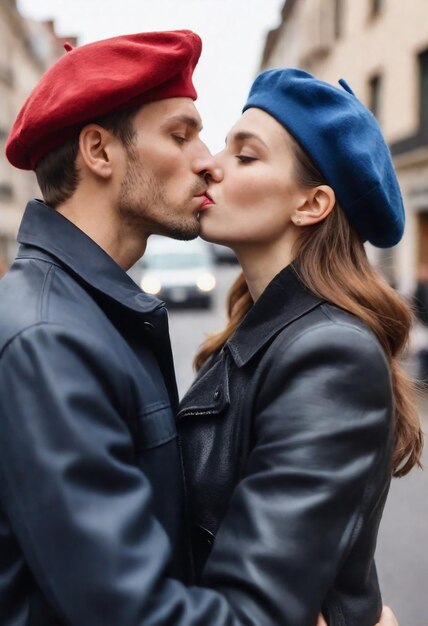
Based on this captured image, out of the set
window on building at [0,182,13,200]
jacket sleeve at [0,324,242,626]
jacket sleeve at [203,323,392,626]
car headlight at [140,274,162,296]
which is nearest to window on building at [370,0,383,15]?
car headlight at [140,274,162,296]

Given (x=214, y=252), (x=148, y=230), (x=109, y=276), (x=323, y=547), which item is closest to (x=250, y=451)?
(x=323, y=547)

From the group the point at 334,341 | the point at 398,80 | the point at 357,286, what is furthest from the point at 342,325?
the point at 398,80

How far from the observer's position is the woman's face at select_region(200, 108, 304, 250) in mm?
1950

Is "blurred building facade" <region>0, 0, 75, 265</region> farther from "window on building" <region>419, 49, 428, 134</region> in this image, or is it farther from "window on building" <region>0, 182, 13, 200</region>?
"window on building" <region>419, 49, 428, 134</region>

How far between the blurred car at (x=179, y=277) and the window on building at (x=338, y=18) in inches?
379

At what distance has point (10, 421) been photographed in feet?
4.33

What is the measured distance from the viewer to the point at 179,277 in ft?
61.3

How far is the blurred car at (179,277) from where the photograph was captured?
18.5 m

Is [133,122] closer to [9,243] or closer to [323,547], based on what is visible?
[323,547]

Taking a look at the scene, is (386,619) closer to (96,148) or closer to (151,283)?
(96,148)

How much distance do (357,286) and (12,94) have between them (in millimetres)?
33571

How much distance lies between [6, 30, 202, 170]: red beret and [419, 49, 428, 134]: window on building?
17331mm

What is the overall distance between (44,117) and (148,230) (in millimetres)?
387

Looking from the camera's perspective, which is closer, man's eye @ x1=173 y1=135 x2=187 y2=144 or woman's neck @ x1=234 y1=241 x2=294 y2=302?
man's eye @ x1=173 y1=135 x2=187 y2=144
